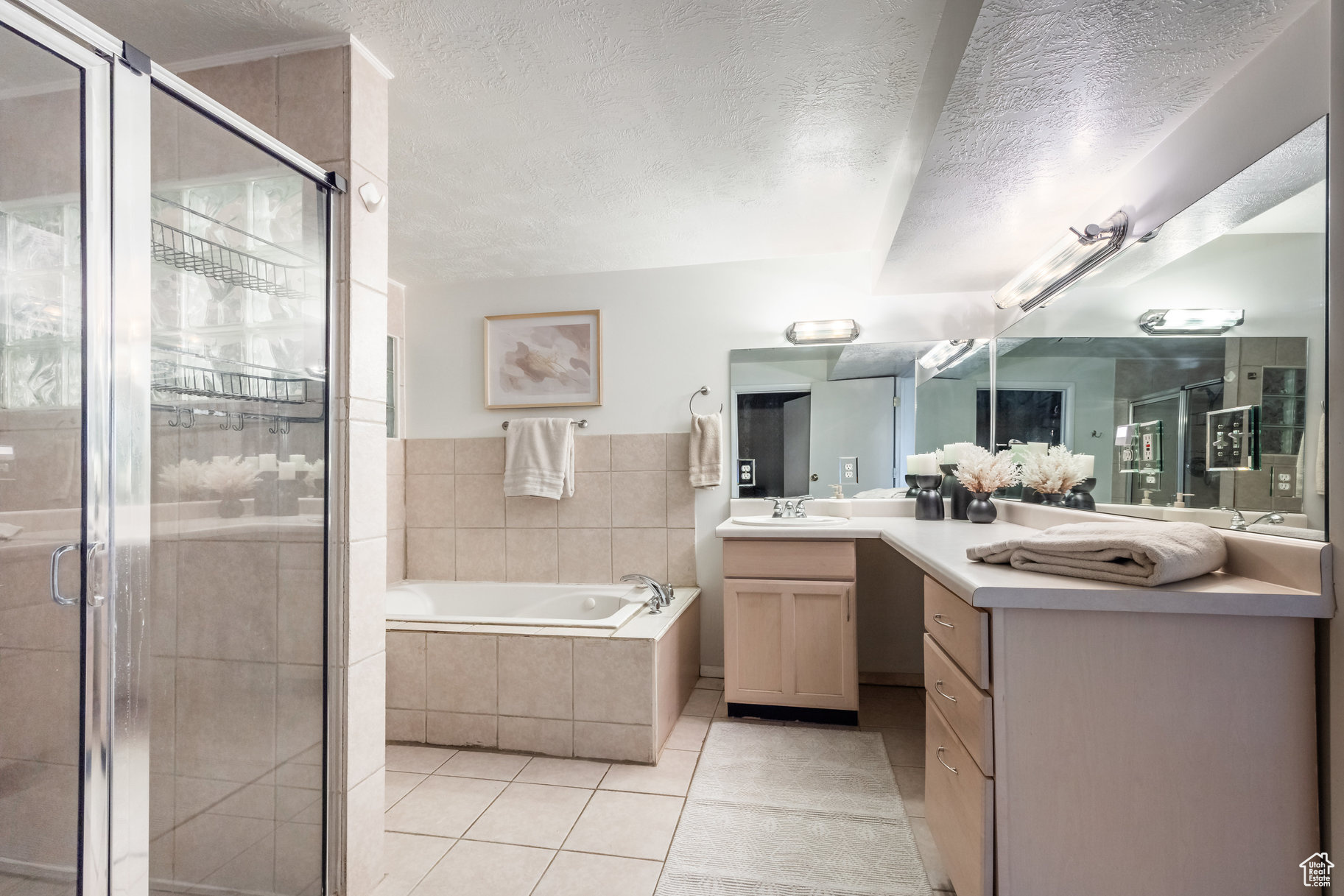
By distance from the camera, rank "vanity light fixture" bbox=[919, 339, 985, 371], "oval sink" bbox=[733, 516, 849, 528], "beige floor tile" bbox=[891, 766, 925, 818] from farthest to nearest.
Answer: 1. "vanity light fixture" bbox=[919, 339, 985, 371]
2. "oval sink" bbox=[733, 516, 849, 528]
3. "beige floor tile" bbox=[891, 766, 925, 818]

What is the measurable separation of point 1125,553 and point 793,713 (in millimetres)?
1793

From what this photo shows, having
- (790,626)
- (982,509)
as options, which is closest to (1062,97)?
(982,509)

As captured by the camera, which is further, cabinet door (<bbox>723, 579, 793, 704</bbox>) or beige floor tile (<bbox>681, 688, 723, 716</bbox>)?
beige floor tile (<bbox>681, 688, 723, 716</bbox>)

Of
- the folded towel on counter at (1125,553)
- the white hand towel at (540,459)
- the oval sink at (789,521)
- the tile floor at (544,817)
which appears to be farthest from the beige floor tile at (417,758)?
the folded towel on counter at (1125,553)

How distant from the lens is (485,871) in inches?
67.5

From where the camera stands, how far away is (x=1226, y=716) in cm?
112

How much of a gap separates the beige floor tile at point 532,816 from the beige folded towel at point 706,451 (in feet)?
4.99

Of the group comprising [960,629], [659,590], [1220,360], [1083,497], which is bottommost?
[659,590]

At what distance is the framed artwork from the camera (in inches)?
135

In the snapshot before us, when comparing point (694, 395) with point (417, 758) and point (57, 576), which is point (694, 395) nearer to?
point (417, 758)

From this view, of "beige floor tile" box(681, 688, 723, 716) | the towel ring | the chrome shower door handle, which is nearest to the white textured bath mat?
"beige floor tile" box(681, 688, 723, 716)

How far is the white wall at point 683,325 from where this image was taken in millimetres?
3193

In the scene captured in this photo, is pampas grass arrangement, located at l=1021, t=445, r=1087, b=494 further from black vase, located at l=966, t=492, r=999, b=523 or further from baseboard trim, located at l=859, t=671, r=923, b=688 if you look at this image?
baseboard trim, located at l=859, t=671, r=923, b=688

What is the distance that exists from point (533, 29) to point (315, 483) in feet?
3.94
